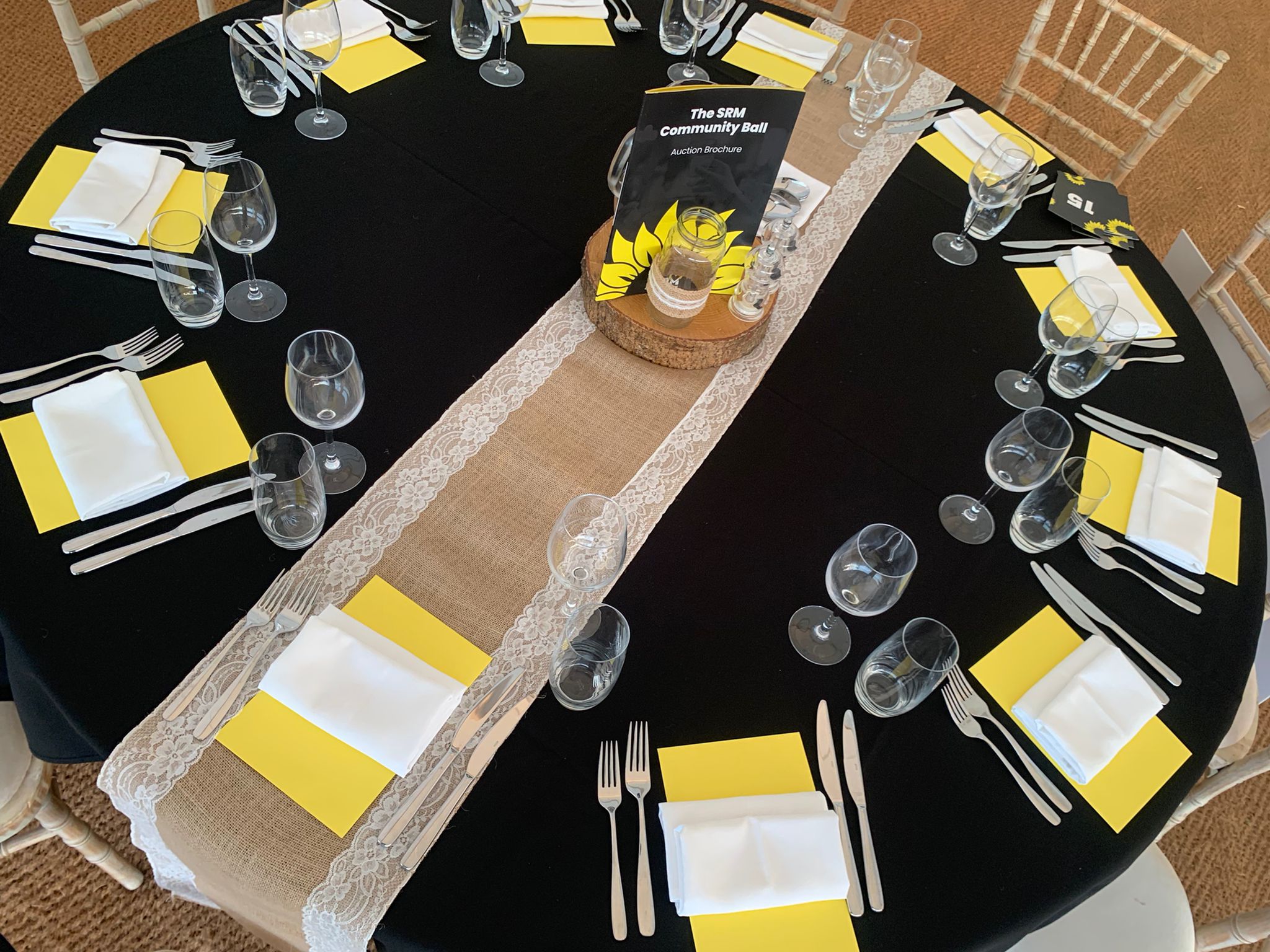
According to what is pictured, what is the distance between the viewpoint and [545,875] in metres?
1.00

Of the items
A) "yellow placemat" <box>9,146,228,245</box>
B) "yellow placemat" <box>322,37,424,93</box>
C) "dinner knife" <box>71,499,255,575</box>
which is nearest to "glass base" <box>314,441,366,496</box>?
"dinner knife" <box>71,499,255,575</box>

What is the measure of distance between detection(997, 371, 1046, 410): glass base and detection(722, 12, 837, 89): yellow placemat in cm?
83

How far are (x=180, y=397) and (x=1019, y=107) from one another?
11.5 feet

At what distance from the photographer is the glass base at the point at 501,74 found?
5.88 feet

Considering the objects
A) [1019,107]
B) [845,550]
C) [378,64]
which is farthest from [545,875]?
[1019,107]

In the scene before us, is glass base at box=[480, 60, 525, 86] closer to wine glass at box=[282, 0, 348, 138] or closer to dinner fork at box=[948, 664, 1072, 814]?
wine glass at box=[282, 0, 348, 138]

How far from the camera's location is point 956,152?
1.90m

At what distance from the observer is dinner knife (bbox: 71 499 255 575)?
1106 mm

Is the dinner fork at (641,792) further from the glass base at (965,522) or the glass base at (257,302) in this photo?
the glass base at (257,302)

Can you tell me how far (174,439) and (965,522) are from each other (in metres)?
1.15

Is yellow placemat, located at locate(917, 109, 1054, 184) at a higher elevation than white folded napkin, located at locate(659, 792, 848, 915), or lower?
higher

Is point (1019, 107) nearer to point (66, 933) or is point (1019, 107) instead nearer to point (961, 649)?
point (961, 649)

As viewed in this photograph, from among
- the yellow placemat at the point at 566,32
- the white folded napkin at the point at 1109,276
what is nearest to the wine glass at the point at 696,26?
the yellow placemat at the point at 566,32

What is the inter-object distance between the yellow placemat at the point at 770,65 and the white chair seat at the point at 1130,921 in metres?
1.62
